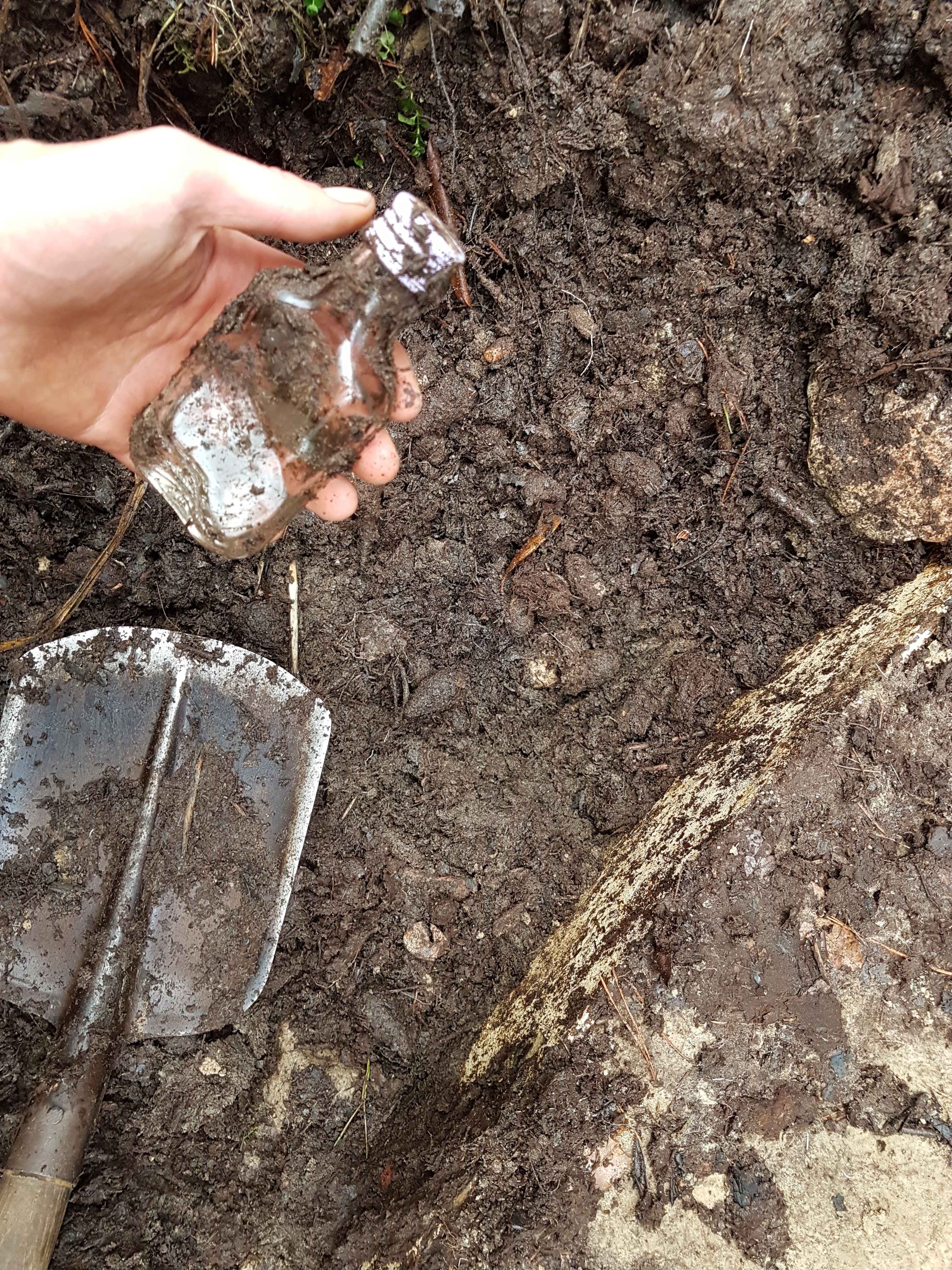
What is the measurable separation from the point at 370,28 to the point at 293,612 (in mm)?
1389

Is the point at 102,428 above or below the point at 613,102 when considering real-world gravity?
below

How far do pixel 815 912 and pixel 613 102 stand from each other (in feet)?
6.09

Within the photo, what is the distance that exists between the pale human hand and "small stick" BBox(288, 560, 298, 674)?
366 millimetres

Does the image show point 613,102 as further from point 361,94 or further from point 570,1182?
point 570,1182

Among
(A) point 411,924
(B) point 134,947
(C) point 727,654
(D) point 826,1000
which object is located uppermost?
(C) point 727,654

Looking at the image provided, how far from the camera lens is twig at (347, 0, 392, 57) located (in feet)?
5.59

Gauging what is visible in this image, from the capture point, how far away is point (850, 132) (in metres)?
1.74

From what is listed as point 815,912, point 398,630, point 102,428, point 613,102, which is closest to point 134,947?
point 398,630

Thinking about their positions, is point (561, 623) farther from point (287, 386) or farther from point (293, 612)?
point (287, 386)

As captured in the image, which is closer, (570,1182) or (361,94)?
(570,1182)

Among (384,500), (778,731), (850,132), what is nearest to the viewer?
(850,132)

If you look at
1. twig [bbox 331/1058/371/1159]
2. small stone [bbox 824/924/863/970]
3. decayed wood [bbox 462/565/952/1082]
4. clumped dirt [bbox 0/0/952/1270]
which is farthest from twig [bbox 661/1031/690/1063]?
twig [bbox 331/1058/371/1159]

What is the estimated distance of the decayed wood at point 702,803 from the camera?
177cm

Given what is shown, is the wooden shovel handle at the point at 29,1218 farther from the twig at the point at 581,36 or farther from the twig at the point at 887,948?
the twig at the point at 581,36
